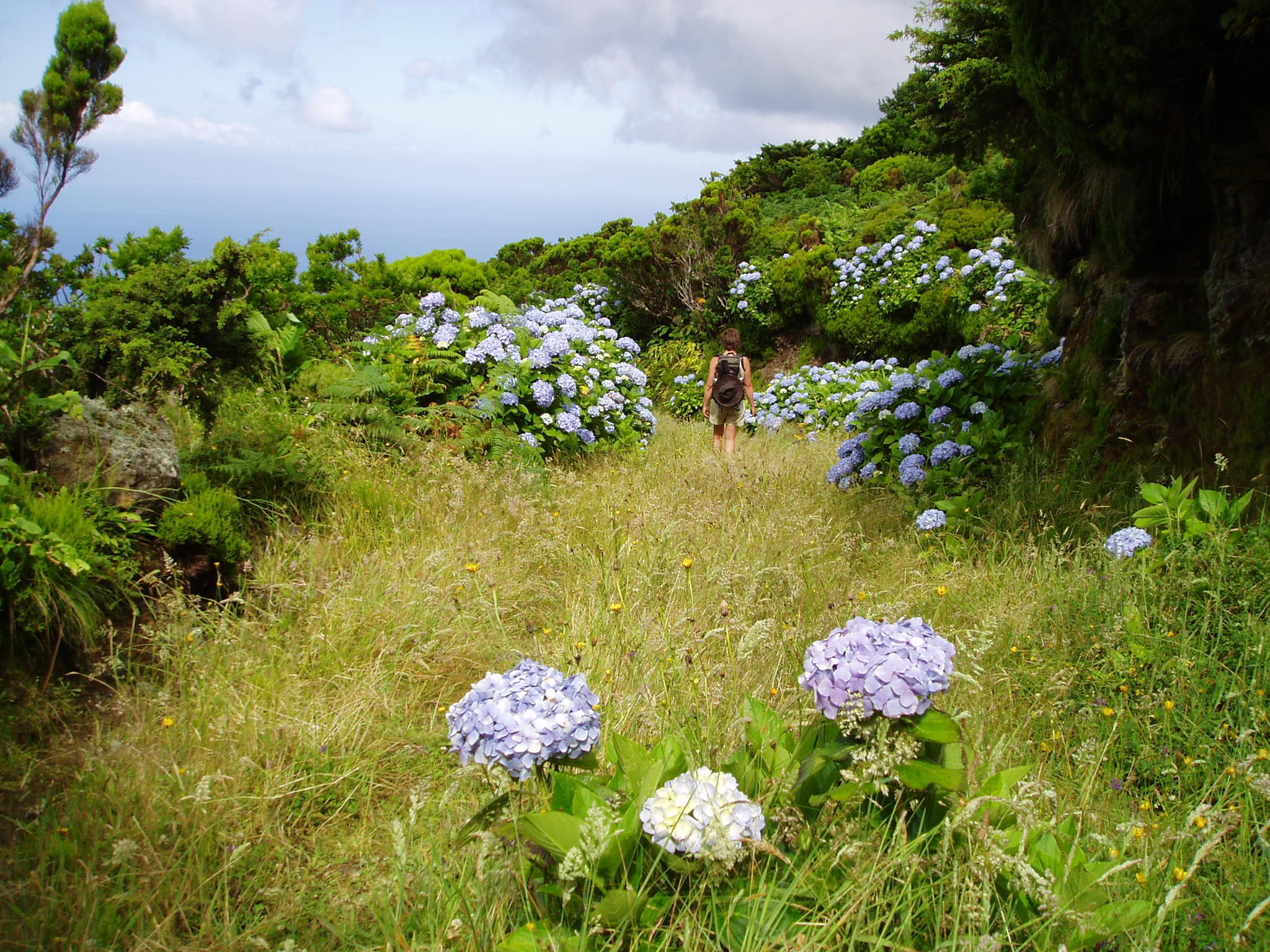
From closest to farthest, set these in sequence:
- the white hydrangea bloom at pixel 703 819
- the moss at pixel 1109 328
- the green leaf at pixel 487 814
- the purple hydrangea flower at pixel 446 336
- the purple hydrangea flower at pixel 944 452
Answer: the white hydrangea bloom at pixel 703 819, the green leaf at pixel 487 814, the moss at pixel 1109 328, the purple hydrangea flower at pixel 944 452, the purple hydrangea flower at pixel 446 336

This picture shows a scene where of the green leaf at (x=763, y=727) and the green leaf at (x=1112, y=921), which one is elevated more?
the green leaf at (x=763, y=727)

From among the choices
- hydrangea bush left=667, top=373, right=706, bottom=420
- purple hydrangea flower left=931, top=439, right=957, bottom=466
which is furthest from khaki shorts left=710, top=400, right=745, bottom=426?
hydrangea bush left=667, top=373, right=706, bottom=420

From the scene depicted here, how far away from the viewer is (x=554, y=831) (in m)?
1.54

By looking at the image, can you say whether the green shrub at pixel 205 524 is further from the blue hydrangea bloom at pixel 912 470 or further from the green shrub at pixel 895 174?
the green shrub at pixel 895 174

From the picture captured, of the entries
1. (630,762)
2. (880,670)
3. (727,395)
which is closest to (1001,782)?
(880,670)

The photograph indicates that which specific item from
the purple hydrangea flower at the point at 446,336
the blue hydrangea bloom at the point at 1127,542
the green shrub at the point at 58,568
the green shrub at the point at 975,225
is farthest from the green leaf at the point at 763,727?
the green shrub at the point at 975,225

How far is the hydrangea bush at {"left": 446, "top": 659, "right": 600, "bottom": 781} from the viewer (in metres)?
1.56

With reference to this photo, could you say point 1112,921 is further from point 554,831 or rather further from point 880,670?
point 554,831

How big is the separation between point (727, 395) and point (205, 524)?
5862 millimetres

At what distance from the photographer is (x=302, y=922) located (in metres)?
1.94

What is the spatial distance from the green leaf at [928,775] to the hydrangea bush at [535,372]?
191 inches

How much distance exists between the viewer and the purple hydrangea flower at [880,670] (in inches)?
59.9

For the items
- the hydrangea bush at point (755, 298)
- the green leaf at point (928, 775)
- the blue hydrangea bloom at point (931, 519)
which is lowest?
the green leaf at point (928, 775)

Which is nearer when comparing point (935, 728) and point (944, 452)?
point (935, 728)
